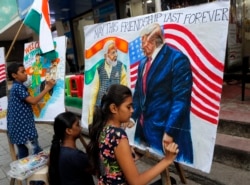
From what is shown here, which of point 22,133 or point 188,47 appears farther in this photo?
point 22,133

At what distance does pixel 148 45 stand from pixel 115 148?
844 millimetres

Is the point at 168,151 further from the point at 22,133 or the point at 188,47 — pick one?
the point at 22,133

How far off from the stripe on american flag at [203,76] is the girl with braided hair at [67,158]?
2.90 ft

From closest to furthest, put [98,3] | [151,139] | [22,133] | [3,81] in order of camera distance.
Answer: [151,139]
[22,133]
[3,81]
[98,3]

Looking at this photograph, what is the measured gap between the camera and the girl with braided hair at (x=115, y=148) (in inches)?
53.5

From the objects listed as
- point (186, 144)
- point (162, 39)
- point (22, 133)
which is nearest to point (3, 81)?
point (22, 133)

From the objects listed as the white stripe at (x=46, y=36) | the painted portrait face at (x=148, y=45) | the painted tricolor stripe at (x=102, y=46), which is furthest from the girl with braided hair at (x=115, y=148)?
the white stripe at (x=46, y=36)

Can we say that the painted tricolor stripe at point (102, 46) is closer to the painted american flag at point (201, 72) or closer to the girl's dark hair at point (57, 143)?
the painted american flag at point (201, 72)

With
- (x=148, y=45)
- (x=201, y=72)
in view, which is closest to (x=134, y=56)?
(x=148, y=45)

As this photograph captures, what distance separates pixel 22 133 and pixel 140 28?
1.73 meters

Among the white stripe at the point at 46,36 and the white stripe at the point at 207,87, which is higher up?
the white stripe at the point at 46,36

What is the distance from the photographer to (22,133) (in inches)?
113

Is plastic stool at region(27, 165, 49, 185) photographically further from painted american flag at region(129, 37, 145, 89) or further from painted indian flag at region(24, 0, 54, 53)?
painted indian flag at region(24, 0, 54, 53)

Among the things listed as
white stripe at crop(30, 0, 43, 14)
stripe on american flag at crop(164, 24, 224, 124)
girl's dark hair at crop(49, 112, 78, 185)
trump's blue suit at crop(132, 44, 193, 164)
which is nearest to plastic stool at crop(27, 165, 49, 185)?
girl's dark hair at crop(49, 112, 78, 185)
